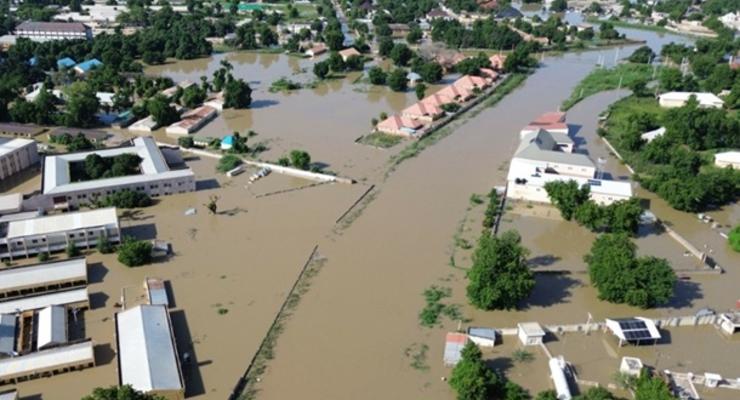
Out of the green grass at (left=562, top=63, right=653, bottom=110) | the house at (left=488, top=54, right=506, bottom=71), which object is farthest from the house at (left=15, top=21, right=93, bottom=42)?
the green grass at (left=562, top=63, right=653, bottom=110)

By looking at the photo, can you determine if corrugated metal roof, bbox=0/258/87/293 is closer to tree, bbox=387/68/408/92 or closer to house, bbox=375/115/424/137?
house, bbox=375/115/424/137

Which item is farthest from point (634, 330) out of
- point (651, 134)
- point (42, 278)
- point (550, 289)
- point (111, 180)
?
point (111, 180)

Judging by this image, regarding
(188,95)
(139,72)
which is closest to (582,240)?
(188,95)

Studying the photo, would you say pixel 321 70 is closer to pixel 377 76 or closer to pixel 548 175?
pixel 377 76

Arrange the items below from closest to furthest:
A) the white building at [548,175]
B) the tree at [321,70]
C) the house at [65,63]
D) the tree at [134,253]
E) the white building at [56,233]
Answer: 1. the tree at [134,253]
2. the white building at [56,233]
3. the white building at [548,175]
4. the house at [65,63]
5. the tree at [321,70]

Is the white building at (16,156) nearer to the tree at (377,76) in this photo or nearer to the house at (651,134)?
the tree at (377,76)

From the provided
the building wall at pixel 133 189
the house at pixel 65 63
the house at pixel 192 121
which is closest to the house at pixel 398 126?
the house at pixel 192 121
